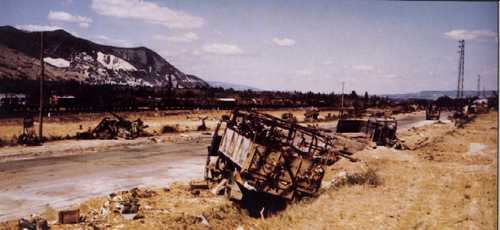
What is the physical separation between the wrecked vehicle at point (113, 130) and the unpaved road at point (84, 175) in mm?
3572

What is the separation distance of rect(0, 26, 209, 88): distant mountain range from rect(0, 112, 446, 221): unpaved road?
114 feet

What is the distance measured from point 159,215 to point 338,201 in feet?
17.2

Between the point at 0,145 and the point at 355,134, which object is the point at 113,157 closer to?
the point at 0,145

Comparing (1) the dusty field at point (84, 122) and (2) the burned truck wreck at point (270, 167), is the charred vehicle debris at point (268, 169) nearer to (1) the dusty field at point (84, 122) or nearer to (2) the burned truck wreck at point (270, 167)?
(2) the burned truck wreck at point (270, 167)

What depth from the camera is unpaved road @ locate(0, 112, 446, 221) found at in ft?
45.1

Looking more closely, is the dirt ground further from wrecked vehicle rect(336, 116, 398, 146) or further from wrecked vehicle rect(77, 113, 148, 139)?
wrecked vehicle rect(77, 113, 148, 139)

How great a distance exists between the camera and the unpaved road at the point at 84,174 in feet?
45.1

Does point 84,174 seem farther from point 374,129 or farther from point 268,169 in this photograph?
point 374,129

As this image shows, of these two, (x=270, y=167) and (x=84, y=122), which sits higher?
(x=270, y=167)

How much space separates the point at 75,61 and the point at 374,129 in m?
78.1

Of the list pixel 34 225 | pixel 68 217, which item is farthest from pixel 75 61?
pixel 34 225

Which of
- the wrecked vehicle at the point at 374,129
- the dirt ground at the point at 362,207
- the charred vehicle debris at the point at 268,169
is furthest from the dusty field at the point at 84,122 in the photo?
the charred vehicle debris at the point at 268,169

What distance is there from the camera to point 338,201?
1300 centimetres

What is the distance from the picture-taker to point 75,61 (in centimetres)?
9175
